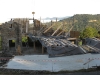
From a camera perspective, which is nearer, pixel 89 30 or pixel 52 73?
pixel 52 73

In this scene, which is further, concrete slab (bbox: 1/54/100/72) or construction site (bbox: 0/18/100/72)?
construction site (bbox: 0/18/100/72)

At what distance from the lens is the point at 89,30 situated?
142 feet

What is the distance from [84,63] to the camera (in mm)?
18203

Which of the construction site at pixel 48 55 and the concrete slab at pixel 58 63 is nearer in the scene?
the concrete slab at pixel 58 63

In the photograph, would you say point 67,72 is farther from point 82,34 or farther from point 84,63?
point 82,34

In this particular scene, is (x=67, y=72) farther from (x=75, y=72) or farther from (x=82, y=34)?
(x=82, y=34)

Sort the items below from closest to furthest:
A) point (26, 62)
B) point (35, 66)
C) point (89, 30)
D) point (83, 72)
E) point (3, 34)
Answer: point (83, 72) < point (35, 66) < point (26, 62) < point (3, 34) < point (89, 30)

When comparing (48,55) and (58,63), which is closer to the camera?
(58,63)

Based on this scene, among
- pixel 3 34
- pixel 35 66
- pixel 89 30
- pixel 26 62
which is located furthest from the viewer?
pixel 89 30

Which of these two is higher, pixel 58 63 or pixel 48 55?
pixel 48 55

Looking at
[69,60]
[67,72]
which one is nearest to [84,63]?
[69,60]

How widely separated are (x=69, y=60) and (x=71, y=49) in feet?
8.28

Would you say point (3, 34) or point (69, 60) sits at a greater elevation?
point (3, 34)

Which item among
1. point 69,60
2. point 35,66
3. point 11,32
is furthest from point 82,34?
point 35,66
